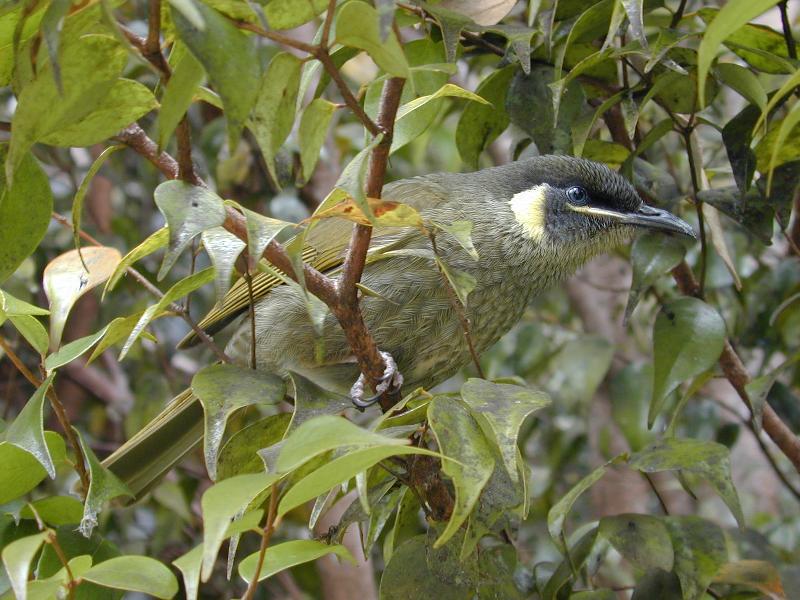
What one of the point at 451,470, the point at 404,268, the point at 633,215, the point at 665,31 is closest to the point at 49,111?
the point at 451,470

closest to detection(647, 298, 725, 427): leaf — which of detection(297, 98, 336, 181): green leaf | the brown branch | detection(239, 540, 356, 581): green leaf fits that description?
the brown branch

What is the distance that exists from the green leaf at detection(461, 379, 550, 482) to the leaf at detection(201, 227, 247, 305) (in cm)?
38

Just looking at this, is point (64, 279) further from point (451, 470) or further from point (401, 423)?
point (451, 470)

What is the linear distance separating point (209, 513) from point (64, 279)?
86 centimetres

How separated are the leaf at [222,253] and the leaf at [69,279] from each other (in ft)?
1.23

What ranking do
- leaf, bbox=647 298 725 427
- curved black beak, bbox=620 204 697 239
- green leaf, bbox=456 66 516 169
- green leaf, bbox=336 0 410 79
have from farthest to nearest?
curved black beak, bbox=620 204 697 239
green leaf, bbox=456 66 516 169
leaf, bbox=647 298 725 427
green leaf, bbox=336 0 410 79

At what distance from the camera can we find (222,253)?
138 centimetres

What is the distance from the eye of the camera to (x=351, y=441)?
1.13 meters

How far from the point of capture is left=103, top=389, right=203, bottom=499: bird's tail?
8.65 feet

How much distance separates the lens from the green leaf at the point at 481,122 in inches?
92.5

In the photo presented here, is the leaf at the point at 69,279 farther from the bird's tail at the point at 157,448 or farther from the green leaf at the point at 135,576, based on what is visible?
the bird's tail at the point at 157,448

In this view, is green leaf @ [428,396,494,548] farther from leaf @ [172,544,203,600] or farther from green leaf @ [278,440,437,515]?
leaf @ [172,544,203,600]

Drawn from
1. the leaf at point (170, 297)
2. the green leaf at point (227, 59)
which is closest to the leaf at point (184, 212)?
the green leaf at point (227, 59)

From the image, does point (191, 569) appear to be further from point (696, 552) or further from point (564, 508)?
point (696, 552)
